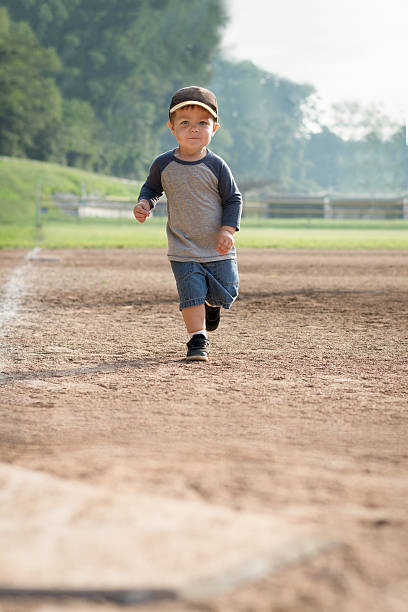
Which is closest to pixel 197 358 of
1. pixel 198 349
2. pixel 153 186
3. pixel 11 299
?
pixel 198 349

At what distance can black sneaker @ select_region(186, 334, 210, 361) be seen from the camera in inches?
178

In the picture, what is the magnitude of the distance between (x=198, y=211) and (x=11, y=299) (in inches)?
133

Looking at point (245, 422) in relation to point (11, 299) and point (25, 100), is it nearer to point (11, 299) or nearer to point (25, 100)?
point (11, 299)

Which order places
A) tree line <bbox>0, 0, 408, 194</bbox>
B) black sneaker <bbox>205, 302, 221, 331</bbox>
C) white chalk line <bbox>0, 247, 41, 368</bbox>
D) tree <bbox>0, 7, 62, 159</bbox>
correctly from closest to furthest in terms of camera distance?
black sneaker <bbox>205, 302, 221, 331</bbox>, white chalk line <bbox>0, 247, 41, 368</bbox>, tree <bbox>0, 7, 62, 159</bbox>, tree line <bbox>0, 0, 408, 194</bbox>

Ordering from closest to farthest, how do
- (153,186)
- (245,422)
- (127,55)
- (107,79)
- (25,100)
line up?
1. (245,422)
2. (153,186)
3. (25,100)
4. (127,55)
5. (107,79)

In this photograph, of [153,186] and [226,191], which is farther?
[153,186]

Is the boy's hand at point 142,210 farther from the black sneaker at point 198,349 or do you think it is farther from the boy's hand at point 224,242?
the black sneaker at point 198,349

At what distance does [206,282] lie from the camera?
4797 mm

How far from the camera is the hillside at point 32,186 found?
3681cm

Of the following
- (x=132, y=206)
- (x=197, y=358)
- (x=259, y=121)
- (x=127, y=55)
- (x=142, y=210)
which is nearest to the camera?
(x=197, y=358)

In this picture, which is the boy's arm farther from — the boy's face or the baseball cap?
the baseball cap

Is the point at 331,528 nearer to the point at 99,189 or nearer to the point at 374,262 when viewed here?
the point at 374,262

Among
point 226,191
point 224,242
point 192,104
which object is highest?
point 192,104

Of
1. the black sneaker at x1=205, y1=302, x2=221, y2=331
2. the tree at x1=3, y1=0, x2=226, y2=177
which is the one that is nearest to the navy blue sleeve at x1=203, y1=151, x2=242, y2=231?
the black sneaker at x1=205, y1=302, x2=221, y2=331
